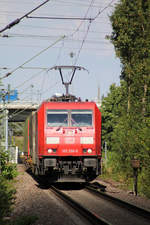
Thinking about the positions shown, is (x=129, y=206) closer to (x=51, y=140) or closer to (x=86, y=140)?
(x=86, y=140)

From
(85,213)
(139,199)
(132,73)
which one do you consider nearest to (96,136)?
(139,199)

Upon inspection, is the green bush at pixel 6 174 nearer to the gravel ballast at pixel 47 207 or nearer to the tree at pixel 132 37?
the gravel ballast at pixel 47 207

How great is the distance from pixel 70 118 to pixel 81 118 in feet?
Result: 1.33

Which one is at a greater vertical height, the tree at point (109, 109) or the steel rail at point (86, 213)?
the tree at point (109, 109)

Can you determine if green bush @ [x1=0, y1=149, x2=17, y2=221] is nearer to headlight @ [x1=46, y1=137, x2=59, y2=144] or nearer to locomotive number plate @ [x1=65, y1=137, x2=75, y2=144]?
headlight @ [x1=46, y1=137, x2=59, y2=144]

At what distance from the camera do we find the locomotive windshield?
14.8 metres

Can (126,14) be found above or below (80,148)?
above

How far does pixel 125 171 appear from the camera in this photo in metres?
18.0

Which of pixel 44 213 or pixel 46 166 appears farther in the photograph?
pixel 46 166

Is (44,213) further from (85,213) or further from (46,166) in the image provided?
(46,166)

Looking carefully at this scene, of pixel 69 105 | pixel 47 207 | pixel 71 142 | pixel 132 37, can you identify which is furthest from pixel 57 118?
pixel 132 37

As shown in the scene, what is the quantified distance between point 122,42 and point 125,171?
10.5 metres

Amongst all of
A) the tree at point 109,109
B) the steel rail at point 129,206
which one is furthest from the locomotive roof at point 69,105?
the tree at point 109,109

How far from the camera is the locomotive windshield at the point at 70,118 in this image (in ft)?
48.6
